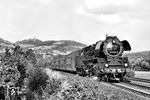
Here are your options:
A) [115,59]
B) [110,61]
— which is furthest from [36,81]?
[115,59]

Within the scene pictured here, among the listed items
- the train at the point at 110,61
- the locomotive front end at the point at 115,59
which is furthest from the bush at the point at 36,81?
the locomotive front end at the point at 115,59

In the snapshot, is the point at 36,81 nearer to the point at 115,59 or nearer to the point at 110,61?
the point at 110,61

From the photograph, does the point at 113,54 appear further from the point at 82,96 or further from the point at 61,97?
the point at 82,96

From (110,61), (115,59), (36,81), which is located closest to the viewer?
(110,61)

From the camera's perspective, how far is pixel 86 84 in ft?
53.5

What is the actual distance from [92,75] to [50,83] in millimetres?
4374

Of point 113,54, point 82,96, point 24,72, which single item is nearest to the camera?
point 82,96

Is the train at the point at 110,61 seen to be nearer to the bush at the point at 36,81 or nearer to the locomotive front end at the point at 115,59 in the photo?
the locomotive front end at the point at 115,59

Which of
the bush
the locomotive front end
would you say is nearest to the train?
the locomotive front end

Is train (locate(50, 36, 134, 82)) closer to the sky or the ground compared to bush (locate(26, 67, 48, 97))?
closer to the sky

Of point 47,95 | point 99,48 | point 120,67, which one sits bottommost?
point 47,95

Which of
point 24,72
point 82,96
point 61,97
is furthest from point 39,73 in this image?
point 82,96

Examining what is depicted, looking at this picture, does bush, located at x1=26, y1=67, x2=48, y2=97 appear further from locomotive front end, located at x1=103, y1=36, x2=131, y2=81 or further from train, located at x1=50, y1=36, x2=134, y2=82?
locomotive front end, located at x1=103, y1=36, x2=131, y2=81

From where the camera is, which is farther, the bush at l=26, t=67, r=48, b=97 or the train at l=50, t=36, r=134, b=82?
the bush at l=26, t=67, r=48, b=97
